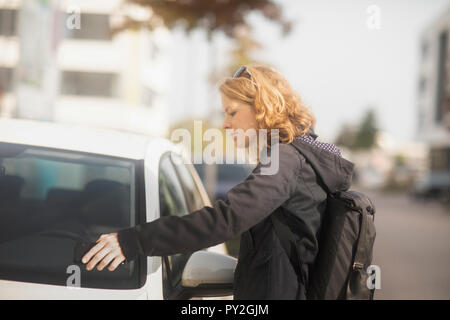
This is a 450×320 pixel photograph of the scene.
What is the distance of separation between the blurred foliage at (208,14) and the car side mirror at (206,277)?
6.44 m

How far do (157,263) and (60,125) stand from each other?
2.85 ft

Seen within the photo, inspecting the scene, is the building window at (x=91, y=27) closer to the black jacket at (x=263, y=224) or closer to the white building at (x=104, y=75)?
the white building at (x=104, y=75)

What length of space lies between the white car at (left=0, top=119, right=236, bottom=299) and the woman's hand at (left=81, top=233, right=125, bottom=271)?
0.32 m

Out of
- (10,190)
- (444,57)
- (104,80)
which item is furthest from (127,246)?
(444,57)

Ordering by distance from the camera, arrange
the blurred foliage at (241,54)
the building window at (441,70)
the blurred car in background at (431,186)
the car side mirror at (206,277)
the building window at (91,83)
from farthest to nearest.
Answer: the building window at (441,70) → the building window at (91,83) → the blurred car in background at (431,186) → the blurred foliage at (241,54) → the car side mirror at (206,277)

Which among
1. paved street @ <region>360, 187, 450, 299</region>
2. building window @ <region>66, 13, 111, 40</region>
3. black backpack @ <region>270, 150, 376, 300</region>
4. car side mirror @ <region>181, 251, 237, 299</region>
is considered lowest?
paved street @ <region>360, 187, 450, 299</region>

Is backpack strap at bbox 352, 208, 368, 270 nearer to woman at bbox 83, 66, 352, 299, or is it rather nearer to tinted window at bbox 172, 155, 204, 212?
woman at bbox 83, 66, 352, 299

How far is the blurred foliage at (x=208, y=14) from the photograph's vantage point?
7.95 meters

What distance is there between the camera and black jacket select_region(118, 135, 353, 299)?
1589 mm

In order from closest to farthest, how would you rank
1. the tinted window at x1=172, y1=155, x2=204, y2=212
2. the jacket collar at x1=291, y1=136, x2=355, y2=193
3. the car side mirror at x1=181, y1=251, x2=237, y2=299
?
1. the jacket collar at x1=291, y1=136, x2=355, y2=193
2. the car side mirror at x1=181, y1=251, x2=237, y2=299
3. the tinted window at x1=172, y1=155, x2=204, y2=212

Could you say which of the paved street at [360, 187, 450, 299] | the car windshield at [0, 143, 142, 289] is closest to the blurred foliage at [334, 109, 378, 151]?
the paved street at [360, 187, 450, 299]

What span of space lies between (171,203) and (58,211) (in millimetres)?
598

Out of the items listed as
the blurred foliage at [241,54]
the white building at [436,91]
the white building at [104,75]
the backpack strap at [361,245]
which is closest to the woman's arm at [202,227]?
the backpack strap at [361,245]

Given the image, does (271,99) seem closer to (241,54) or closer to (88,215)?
(88,215)
